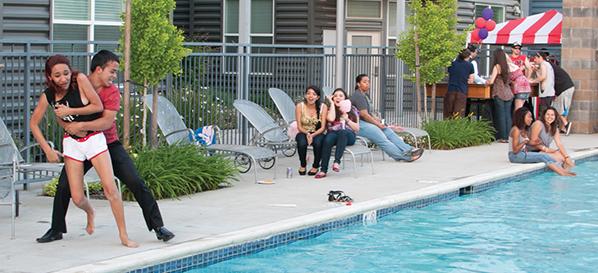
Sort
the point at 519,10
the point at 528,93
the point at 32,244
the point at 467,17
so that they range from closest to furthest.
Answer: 1. the point at 32,244
2. the point at 528,93
3. the point at 467,17
4. the point at 519,10

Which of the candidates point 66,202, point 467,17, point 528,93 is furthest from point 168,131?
point 467,17

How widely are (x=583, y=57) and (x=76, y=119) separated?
692 inches

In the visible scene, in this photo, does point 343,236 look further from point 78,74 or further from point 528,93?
point 528,93

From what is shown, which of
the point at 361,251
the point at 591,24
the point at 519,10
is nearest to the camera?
the point at 361,251

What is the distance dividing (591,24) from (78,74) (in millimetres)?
17547

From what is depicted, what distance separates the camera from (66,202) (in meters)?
9.52

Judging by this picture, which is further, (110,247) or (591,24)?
(591,24)

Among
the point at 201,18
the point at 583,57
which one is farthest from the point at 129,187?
the point at 201,18

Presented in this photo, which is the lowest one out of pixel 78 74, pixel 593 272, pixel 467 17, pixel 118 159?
pixel 593 272

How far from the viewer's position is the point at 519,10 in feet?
126

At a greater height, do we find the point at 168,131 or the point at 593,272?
the point at 168,131

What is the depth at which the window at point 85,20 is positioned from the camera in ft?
59.3

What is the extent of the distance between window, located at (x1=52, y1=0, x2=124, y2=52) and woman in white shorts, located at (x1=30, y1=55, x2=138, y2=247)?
340 inches

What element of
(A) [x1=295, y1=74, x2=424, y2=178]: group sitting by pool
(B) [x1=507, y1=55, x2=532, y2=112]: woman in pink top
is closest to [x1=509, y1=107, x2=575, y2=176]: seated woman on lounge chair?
(A) [x1=295, y1=74, x2=424, y2=178]: group sitting by pool
